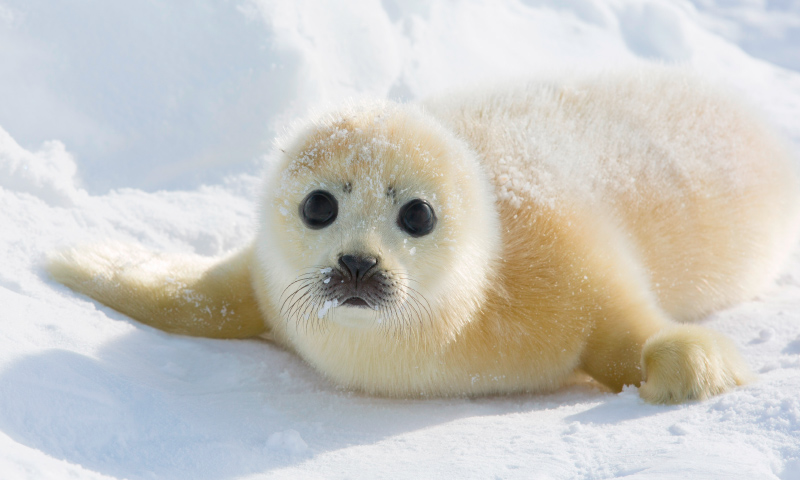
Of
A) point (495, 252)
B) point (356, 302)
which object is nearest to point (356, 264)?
point (356, 302)

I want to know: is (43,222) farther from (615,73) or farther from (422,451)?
(615,73)

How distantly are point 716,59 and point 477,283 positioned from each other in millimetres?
4948

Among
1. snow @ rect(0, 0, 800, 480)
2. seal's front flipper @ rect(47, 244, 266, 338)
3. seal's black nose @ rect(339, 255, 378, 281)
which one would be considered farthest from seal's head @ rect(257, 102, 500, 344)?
seal's front flipper @ rect(47, 244, 266, 338)

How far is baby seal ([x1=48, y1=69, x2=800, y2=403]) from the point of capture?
7.49ft

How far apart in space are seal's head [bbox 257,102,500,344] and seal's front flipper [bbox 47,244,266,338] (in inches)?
20.8

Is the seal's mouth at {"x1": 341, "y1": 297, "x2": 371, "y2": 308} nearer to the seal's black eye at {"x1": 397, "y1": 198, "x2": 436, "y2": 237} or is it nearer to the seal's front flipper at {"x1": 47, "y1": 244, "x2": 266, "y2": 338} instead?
the seal's black eye at {"x1": 397, "y1": 198, "x2": 436, "y2": 237}

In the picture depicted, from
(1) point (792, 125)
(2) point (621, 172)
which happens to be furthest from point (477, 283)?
(1) point (792, 125)

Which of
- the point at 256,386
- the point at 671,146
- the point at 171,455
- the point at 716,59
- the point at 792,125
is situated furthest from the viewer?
the point at 716,59

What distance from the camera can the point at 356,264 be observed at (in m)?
2.09

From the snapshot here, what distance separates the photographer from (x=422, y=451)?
2105 mm

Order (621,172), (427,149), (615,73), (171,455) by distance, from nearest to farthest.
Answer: (171,455), (427,149), (621,172), (615,73)

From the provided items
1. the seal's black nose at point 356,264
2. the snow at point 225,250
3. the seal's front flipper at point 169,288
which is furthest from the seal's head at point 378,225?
the seal's front flipper at point 169,288

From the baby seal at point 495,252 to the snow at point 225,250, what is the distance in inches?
4.6

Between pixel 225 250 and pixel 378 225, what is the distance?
160cm
